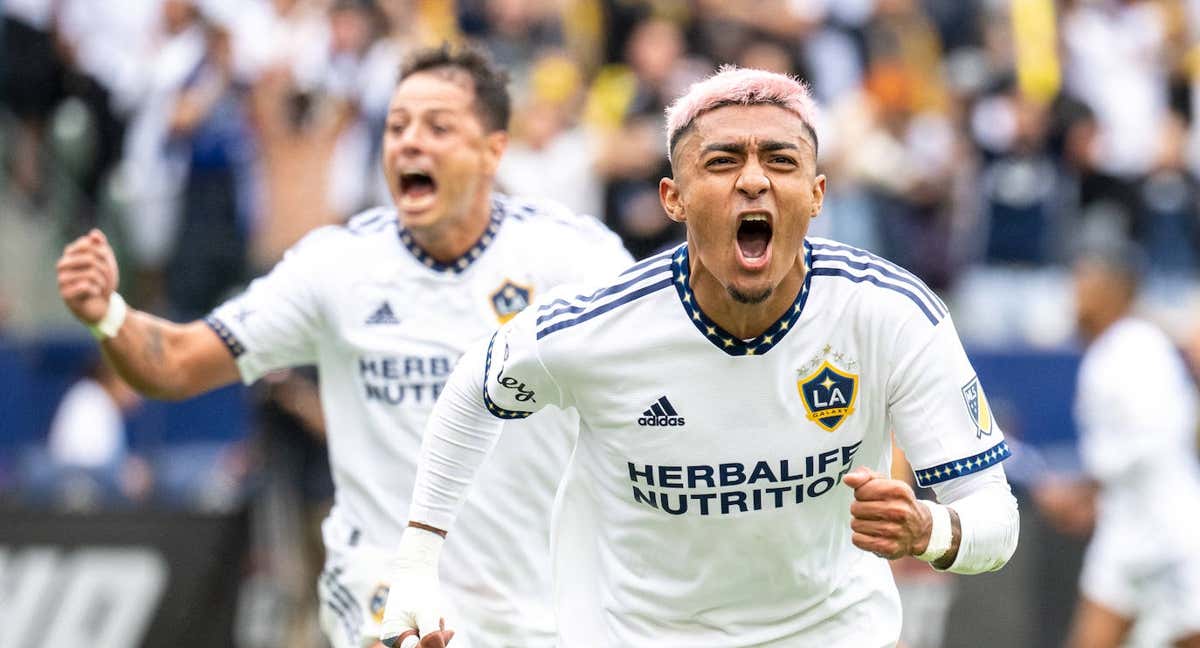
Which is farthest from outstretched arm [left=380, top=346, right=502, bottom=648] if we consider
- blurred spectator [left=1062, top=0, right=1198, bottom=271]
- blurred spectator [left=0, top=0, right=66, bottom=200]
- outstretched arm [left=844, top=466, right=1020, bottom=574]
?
blurred spectator [left=1062, top=0, right=1198, bottom=271]

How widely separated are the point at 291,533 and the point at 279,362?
4.69 meters

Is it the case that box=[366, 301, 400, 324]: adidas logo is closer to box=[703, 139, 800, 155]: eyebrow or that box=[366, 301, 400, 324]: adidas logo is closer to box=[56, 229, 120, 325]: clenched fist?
box=[56, 229, 120, 325]: clenched fist

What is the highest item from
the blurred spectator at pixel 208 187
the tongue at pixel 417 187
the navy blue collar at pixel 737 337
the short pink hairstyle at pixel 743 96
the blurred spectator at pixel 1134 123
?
the blurred spectator at pixel 1134 123

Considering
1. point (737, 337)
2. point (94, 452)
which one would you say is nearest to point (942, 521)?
point (737, 337)

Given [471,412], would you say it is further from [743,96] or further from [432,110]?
[432,110]

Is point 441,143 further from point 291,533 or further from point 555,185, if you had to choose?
point 555,185

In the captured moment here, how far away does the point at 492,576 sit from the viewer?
6.42 meters

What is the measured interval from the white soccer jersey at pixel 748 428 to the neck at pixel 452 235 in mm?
1435

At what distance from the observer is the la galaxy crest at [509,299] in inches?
258

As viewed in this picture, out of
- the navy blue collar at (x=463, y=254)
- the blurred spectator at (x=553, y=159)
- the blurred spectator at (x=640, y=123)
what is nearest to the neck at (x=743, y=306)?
the navy blue collar at (x=463, y=254)

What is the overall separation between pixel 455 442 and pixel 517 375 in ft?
1.17

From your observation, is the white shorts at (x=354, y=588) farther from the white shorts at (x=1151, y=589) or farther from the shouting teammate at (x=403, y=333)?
the white shorts at (x=1151, y=589)

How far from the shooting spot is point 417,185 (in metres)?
6.69

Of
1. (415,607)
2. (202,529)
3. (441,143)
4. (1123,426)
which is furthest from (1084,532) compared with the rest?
(415,607)
